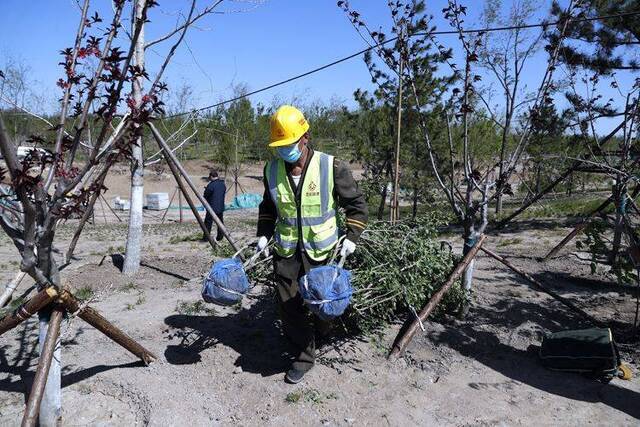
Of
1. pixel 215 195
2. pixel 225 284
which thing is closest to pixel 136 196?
pixel 225 284

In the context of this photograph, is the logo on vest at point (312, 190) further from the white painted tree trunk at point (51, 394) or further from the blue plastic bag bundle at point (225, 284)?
the white painted tree trunk at point (51, 394)

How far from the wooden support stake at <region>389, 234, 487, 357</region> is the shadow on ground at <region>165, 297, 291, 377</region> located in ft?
2.69

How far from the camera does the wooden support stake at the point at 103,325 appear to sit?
281cm

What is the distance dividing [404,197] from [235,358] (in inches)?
379

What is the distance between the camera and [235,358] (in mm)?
3857

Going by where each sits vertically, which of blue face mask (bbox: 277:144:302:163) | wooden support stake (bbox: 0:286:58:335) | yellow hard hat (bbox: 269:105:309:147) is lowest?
wooden support stake (bbox: 0:286:58:335)

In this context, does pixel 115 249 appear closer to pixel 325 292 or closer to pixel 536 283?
pixel 325 292

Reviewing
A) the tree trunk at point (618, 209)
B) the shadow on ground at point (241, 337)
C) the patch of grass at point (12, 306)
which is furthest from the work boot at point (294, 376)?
the patch of grass at point (12, 306)

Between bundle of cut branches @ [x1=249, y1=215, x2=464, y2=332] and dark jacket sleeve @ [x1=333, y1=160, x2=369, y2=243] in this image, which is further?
bundle of cut branches @ [x1=249, y1=215, x2=464, y2=332]

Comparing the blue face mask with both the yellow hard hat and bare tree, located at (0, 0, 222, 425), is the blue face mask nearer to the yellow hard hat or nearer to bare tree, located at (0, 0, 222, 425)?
the yellow hard hat

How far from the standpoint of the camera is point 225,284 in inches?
129

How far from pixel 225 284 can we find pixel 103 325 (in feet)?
2.61

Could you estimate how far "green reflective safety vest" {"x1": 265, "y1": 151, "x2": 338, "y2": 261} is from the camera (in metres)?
3.41

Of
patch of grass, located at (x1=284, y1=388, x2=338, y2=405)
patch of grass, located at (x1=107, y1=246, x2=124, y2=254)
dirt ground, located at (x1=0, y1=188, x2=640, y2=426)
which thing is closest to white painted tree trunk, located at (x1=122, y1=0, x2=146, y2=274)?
dirt ground, located at (x1=0, y1=188, x2=640, y2=426)
